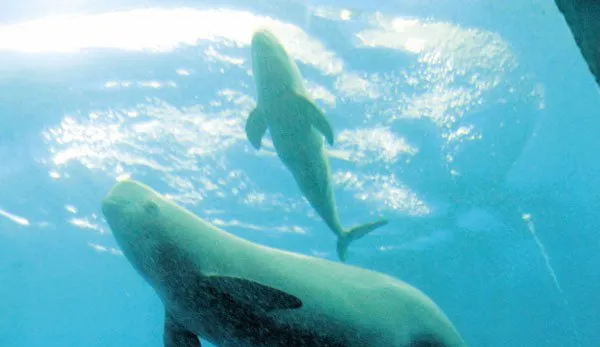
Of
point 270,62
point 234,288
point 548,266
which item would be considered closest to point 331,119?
point 270,62

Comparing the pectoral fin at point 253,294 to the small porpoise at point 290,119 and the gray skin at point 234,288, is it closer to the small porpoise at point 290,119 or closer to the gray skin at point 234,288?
the gray skin at point 234,288

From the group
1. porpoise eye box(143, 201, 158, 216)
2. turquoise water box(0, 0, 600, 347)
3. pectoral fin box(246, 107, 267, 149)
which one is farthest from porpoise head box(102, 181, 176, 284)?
turquoise water box(0, 0, 600, 347)

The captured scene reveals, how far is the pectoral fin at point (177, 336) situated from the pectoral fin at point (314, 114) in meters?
2.72

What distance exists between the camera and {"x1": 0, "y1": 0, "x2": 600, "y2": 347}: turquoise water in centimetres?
1040

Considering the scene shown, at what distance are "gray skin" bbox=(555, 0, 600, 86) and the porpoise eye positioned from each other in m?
2.65

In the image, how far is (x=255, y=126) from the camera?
19.4 ft

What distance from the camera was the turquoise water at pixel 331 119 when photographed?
10398 mm

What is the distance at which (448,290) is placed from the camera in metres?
31.1

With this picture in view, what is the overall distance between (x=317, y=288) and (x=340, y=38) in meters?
8.75

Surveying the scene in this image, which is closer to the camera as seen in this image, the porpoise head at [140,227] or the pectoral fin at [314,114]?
the porpoise head at [140,227]

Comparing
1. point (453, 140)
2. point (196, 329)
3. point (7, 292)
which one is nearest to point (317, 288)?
point (196, 329)

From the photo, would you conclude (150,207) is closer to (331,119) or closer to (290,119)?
(290,119)

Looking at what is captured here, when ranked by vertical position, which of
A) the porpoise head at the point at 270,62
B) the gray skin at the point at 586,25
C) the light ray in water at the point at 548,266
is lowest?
the light ray in water at the point at 548,266

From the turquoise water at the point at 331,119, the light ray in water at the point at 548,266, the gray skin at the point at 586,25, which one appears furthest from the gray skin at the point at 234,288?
the light ray in water at the point at 548,266
